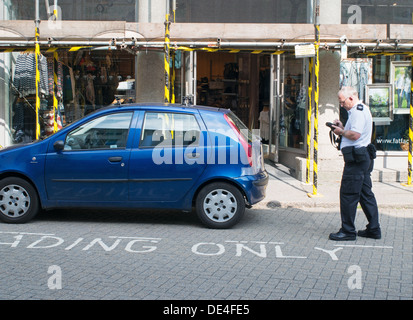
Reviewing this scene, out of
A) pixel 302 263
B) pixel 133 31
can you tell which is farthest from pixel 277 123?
pixel 302 263

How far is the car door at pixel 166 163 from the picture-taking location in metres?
8.25

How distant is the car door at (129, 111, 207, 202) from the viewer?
8.25 metres

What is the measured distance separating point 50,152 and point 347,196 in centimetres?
408

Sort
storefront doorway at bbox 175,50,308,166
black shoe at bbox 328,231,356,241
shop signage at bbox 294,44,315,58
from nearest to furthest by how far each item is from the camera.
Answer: black shoe at bbox 328,231,356,241 → shop signage at bbox 294,44,315,58 → storefront doorway at bbox 175,50,308,166

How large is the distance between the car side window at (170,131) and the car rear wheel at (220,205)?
703 millimetres

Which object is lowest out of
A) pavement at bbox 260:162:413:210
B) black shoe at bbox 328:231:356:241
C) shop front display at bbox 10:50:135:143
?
black shoe at bbox 328:231:356:241

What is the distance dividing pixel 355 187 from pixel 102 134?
351 centimetres

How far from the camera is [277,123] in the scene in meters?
14.9

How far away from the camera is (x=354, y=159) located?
7570 millimetres

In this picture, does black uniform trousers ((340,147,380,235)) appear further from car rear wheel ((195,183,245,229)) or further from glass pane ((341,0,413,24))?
glass pane ((341,0,413,24))

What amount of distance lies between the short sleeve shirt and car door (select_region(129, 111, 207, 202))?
1966mm

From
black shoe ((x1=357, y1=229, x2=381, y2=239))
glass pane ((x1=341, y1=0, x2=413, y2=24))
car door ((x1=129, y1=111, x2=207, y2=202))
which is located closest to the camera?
black shoe ((x1=357, y1=229, x2=381, y2=239))

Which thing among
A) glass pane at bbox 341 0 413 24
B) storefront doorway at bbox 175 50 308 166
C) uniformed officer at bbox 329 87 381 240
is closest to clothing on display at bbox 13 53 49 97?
storefront doorway at bbox 175 50 308 166

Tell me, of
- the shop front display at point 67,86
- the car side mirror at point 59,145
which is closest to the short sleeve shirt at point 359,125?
the car side mirror at point 59,145
